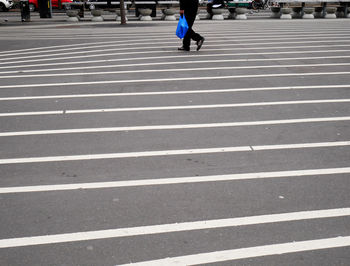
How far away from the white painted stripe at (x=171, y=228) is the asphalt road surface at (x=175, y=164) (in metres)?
0.02

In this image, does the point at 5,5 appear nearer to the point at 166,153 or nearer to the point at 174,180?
the point at 166,153

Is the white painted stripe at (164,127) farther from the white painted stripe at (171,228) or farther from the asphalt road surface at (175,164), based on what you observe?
the white painted stripe at (171,228)

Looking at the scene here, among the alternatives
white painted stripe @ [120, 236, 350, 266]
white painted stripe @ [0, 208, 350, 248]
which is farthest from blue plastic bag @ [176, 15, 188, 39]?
white painted stripe @ [120, 236, 350, 266]

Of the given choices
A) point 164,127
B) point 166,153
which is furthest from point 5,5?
point 166,153

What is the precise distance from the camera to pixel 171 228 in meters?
4.04

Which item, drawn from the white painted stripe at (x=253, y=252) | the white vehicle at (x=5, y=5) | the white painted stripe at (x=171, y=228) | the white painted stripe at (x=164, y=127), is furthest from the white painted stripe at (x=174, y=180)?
the white vehicle at (x=5, y=5)

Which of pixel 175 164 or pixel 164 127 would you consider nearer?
pixel 175 164

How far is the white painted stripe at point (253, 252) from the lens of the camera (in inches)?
140

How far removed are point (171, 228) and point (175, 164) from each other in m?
1.45

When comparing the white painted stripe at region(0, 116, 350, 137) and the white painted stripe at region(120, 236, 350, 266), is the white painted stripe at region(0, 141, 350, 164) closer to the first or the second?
the white painted stripe at region(0, 116, 350, 137)

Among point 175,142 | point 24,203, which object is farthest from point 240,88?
point 24,203

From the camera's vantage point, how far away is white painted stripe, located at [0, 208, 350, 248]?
12.7ft

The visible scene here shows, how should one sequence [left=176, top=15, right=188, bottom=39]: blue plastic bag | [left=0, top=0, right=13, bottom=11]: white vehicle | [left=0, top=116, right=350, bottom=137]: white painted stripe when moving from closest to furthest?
1. [left=0, top=116, right=350, bottom=137]: white painted stripe
2. [left=176, top=15, right=188, bottom=39]: blue plastic bag
3. [left=0, top=0, right=13, bottom=11]: white vehicle

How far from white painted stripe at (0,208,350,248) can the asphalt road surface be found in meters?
0.02
